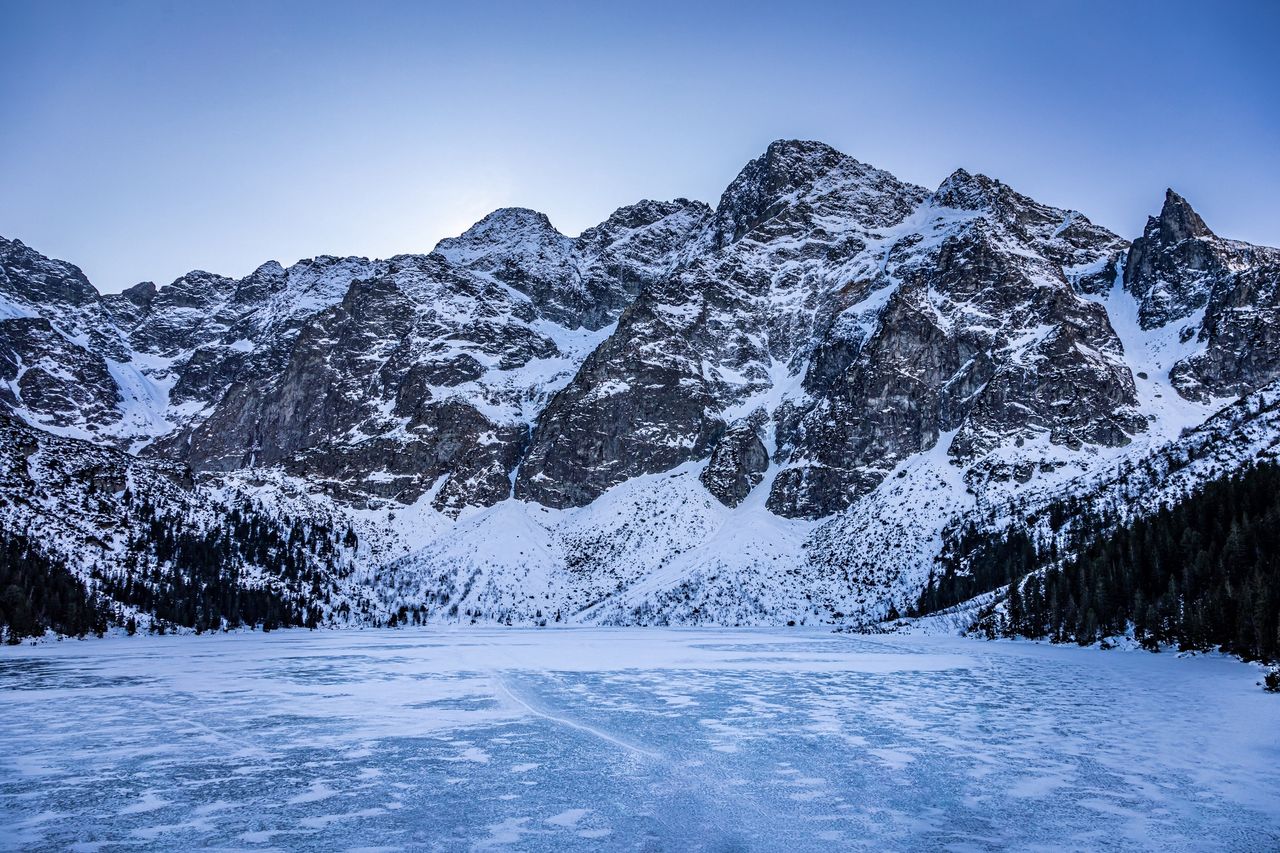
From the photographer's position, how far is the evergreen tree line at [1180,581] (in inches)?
1859

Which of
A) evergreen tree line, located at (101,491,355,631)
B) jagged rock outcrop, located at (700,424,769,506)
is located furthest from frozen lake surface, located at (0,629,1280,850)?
jagged rock outcrop, located at (700,424,769,506)

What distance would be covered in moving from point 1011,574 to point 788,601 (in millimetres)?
41696

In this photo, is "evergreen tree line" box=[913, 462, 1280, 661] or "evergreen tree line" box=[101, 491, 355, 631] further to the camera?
"evergreen tree line" box=[101, 491, 355, 631]

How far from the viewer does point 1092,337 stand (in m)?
183

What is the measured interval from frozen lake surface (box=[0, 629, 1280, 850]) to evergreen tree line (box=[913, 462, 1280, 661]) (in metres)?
17.4

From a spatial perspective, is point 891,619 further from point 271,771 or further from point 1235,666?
point 271,771

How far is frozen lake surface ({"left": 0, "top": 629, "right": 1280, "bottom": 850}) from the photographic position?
11516 millimetres

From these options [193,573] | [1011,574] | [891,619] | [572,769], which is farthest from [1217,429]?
[193,573]

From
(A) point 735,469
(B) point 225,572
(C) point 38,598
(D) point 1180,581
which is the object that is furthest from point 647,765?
(A) point 735,469

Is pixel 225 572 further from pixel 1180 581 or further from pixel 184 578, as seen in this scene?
pixel 1180 581

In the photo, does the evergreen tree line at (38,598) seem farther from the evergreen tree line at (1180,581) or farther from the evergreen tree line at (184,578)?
the evergreen tree line at (1180,581)

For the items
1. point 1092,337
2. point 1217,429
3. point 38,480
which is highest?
point 1092,337

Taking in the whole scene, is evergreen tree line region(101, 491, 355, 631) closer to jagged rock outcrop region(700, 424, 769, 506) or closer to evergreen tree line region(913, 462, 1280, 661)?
jagged rock outcrop region(700, 424, 769, 506)

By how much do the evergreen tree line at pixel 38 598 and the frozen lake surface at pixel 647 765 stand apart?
70.6 meters
